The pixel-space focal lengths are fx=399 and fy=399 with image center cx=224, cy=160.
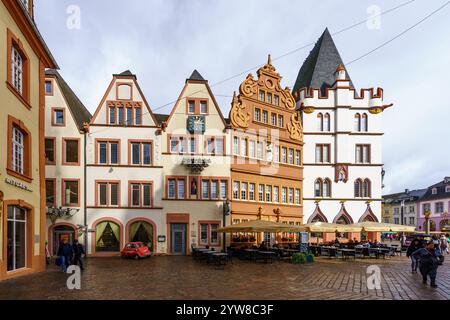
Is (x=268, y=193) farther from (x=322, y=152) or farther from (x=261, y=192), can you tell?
(x=322, y=152)

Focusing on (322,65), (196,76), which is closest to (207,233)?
(196,76)

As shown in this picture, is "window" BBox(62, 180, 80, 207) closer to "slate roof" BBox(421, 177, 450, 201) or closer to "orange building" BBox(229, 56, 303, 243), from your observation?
"orange building" BBox(229, 56, 303, 243)

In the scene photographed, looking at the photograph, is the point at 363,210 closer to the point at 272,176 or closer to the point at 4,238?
the point at 272,176

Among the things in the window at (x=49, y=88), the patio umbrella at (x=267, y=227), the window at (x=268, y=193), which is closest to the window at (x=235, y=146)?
the window at (x=268, y=193)

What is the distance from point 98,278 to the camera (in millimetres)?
16625

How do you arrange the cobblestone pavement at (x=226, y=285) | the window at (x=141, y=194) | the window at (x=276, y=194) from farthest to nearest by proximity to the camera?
the window at (x=276, y=194)
the window at (x=141, y=194)
the cobblestone pavement at (x=226, y=285)

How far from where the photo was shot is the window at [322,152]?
4028 centimetres

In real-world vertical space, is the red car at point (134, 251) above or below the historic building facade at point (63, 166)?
below

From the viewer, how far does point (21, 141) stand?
1845 centimetres

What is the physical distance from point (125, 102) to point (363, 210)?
2533 cm

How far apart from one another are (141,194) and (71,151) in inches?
244

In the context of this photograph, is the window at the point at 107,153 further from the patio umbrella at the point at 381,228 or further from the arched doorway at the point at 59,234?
the patio umbrella at the point at 381,228
